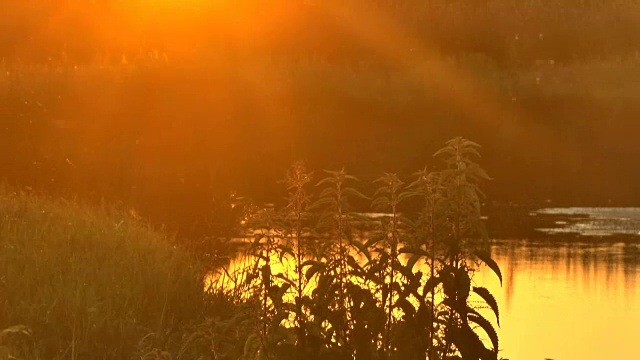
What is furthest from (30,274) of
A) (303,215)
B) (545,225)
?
(545,225)

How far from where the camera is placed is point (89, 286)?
539 inches

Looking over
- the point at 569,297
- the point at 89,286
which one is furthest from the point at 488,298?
the point at 569,297

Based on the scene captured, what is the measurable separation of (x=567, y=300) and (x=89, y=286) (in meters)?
18.7

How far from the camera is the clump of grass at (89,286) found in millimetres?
12086

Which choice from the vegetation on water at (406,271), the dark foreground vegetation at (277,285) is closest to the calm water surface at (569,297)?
the dark foreground vegetation at (277,285)

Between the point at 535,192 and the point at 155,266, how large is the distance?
A: 52.1 metres

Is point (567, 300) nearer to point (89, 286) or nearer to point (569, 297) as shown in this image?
point (569, 297)

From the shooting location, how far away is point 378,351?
27.3 feet

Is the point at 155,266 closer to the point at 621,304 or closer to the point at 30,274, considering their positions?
the point at 30,274

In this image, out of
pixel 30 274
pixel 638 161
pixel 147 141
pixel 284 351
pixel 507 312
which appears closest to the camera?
pixel 284 351

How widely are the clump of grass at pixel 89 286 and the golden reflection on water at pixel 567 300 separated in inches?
344

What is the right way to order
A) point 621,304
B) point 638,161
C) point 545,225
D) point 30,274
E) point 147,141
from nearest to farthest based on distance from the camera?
point 30,274
point 621,304
point 545,225
point 147,141
point 638,161

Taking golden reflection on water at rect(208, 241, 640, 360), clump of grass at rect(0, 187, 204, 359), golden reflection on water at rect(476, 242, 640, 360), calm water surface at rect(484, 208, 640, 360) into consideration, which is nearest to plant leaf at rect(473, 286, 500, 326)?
clump of grass at rect(0, 187, 204, 359)

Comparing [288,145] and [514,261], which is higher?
[288,145]
